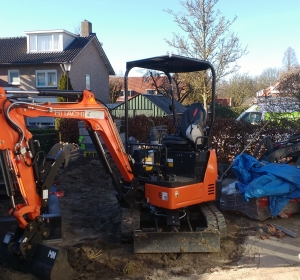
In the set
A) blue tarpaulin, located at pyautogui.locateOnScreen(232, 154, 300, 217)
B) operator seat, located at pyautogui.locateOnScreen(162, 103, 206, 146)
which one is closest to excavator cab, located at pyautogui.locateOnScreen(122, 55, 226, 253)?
operator seat, located at pyautogui.locateOnScreen(162, 103, 206, 146)

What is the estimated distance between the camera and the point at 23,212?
4.75 meters

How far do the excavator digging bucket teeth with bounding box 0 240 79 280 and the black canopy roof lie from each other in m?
2.92

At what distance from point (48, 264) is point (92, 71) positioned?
28.8 m

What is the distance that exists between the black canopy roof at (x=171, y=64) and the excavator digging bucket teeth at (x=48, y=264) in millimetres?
2918

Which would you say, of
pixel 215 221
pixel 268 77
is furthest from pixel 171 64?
pixel 268 77

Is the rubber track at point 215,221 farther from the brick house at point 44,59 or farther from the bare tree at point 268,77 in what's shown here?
the bare tree at point 268,77

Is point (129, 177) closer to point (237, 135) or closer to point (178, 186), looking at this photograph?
point (178, 186)

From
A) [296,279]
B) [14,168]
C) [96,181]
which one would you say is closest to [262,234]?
[296,279]

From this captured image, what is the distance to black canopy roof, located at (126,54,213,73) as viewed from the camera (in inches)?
240

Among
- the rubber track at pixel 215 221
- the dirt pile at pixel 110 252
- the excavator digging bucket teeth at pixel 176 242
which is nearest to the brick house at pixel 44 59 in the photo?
the dirt pile at pixel 110 252

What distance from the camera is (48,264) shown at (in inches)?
182

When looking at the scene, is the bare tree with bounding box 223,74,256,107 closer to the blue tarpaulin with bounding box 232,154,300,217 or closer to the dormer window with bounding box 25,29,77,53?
the dormer window with bounding box 25,29,77,53

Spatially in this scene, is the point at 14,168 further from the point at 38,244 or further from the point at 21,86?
the point at 21,86

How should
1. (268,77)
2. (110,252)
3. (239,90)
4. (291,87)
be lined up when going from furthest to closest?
(268,77), (239,90), (291,87), (110,252)
